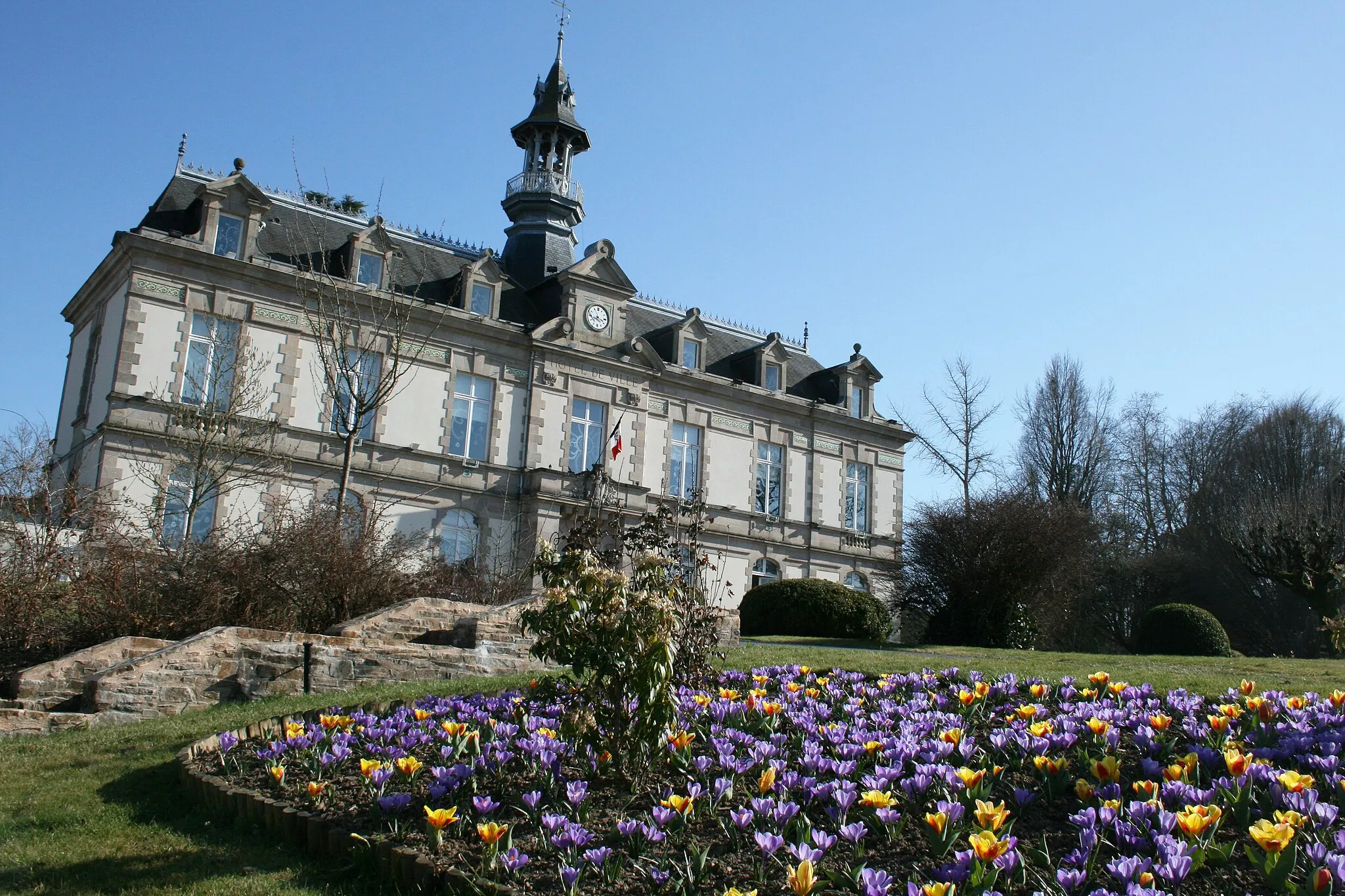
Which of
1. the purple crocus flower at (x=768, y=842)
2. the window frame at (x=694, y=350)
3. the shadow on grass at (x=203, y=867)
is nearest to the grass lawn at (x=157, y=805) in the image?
the shadow on grass at (x=203, y=867)

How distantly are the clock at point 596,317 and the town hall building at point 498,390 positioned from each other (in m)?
0.05

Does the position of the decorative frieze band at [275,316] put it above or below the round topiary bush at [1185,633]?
above

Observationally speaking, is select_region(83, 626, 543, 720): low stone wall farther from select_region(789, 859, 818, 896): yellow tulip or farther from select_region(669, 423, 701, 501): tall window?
select_region(669, 423, 701, 501): tall window

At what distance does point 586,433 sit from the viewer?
Result: 32375 millimetres

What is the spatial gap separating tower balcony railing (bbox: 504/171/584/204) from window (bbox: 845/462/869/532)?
44.1 feet

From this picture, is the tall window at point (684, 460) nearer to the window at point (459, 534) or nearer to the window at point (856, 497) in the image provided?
the window at point (856, 497)

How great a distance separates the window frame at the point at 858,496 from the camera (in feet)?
124

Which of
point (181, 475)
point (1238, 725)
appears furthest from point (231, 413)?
point (1238, 725)

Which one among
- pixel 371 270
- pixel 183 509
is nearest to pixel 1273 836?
pixel 183 509

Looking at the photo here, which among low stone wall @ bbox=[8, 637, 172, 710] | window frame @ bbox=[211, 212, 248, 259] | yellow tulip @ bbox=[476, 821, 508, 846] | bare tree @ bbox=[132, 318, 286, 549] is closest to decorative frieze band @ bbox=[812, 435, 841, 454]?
bare tree @ bbox=[132, 318, 286, 549]

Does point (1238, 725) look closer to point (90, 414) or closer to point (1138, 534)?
point (90, 414)

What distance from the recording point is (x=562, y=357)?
3200 cm

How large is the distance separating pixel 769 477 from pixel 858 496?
12.7ft

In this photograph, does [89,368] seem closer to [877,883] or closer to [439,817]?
[439,817]
